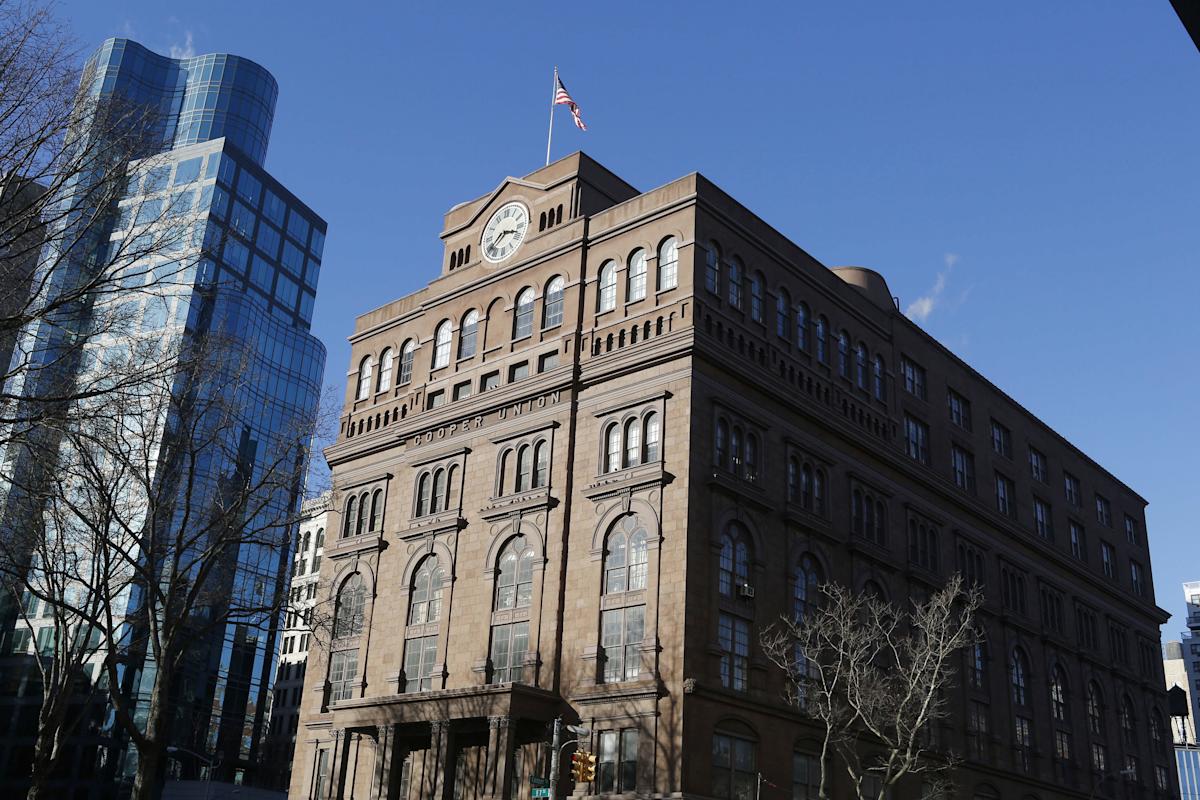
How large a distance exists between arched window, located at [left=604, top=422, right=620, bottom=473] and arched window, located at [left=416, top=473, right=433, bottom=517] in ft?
35.7

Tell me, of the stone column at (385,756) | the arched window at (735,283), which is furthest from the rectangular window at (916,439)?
the stone column at (385,756)

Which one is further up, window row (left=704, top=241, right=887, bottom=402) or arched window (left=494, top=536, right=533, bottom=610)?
window row (left=704, top=241, right=887, bottom=402)

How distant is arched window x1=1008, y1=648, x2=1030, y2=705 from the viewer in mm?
64062

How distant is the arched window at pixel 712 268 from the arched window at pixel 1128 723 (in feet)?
138

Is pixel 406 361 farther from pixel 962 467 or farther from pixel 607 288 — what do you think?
pixel 962 467

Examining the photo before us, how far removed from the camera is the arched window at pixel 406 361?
62.7m

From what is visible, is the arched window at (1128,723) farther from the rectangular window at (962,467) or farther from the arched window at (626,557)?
the arched window at (626,557)

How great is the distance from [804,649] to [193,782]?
230 ft

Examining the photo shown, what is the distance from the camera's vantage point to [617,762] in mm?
44531

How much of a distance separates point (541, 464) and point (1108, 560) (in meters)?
45.5

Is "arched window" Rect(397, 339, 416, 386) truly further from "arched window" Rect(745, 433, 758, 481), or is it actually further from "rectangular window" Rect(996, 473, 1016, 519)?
"rectangular window" Rect(996, 473, 1016, 519)

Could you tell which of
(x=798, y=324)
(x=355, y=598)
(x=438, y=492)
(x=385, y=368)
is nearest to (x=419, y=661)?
(x=355, y=598)

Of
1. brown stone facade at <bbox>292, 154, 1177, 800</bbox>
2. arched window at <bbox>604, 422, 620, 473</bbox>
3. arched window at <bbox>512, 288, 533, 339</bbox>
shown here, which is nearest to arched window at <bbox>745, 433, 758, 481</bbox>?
brown stone facade at <bbox>292, 154, 1177, 800</bbox>

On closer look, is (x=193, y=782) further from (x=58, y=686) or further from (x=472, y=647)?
(x=58, y=686)
